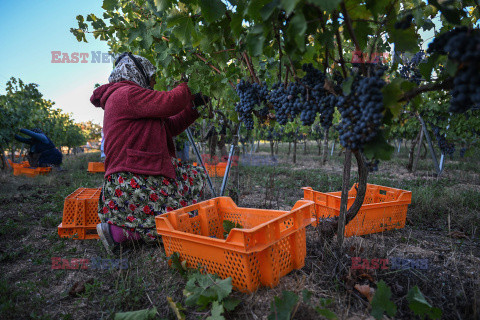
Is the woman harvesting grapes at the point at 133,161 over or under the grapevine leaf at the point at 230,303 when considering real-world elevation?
over

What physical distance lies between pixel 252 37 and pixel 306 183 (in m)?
5.66

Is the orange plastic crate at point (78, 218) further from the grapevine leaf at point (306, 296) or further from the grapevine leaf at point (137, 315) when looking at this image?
the grapevine leaf at point (306, 296)

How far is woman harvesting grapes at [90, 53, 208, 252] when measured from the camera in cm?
242

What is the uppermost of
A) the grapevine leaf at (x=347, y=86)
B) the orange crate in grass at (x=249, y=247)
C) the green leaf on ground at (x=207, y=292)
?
the grapevine leaf at (x=347, y=86)

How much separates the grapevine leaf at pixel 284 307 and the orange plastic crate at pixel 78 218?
7.67ft

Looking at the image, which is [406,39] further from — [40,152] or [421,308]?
[40,152]

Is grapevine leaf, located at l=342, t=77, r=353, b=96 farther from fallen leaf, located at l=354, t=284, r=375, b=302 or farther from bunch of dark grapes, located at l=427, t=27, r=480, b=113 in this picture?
fallen leaf, located at l=354, t=284, r=375, b=302

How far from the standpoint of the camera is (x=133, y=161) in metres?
2.50

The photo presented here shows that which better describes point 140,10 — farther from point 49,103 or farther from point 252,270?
point 49,103

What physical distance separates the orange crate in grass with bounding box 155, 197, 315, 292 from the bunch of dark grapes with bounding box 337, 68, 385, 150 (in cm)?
69


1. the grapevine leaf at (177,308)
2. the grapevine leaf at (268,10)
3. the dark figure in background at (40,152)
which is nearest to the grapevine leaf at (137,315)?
A: the grapevine leaf at (177,308)

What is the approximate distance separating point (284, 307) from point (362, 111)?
3.40ft

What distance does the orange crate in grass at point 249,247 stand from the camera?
1646 mm

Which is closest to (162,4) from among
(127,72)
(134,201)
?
(127,72)
